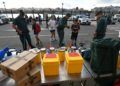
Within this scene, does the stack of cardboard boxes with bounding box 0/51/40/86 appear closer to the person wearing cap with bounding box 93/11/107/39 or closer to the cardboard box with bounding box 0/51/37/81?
the cardboard box with bounding box 0/51/37/81

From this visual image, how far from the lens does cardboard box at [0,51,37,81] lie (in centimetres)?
259

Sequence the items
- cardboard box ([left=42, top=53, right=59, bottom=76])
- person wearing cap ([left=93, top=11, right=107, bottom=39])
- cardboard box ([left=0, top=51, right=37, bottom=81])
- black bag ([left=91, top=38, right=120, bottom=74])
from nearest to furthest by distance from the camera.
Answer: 1. cardboard box ([left=0, top=51, right=37, bottom=81])
2. cardboard box ([left=42, top=53, right=59, bottom=76])
3. black bag ([left=91, top=38, right=120, bottom=74])
4. person wearing cap ([left=93, top=11, right=107, bottom=39])

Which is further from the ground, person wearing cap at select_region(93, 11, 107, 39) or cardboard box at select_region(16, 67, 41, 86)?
person wearing cap at select_region(93, 11, 107, 39)

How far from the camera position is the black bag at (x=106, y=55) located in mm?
2949

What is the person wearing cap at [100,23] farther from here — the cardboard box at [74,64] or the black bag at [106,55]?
the cardboard box at [74,64]

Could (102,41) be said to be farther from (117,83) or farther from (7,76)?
(7,76)

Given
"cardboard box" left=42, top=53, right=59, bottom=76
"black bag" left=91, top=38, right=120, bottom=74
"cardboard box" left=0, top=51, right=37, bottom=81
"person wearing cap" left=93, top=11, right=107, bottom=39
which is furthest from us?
"person wearing cap" left=93, top=11, right=107, bottom=39

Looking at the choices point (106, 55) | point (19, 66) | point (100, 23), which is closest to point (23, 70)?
point (19, 66)

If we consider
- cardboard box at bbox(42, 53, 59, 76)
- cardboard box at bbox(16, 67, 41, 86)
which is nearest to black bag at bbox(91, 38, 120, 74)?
cardboard box at bbox(42, 53, 59, 76)

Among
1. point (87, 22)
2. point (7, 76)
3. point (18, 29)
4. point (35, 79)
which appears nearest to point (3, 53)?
point (7, 76)

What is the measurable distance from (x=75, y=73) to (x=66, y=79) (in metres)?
0.25

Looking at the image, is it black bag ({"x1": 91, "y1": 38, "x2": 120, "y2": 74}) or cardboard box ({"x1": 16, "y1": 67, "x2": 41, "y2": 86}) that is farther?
black bag ({"x1": 91, "y1": 38, "x2": 120, "y2": 74})

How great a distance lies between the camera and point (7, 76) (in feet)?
9.49

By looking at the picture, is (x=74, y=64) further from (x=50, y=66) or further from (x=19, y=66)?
(x=19, y=66)
